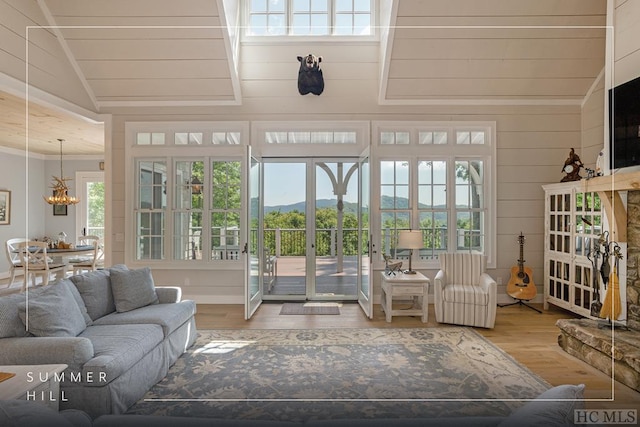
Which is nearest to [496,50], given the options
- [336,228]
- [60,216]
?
[336,228]

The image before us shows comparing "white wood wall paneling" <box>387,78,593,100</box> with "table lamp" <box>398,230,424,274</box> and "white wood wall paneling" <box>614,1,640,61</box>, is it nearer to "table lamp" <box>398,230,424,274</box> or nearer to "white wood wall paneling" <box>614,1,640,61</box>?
"white wood wall paneling" <box>614,1,640,61</box>

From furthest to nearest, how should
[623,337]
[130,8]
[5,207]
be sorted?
1. [5,207]
2. [130,8]
3. [623,337]

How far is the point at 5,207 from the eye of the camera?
314 inches

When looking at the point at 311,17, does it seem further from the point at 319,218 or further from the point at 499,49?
the point at 319,218

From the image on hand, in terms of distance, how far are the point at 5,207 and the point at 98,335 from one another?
24.3ft

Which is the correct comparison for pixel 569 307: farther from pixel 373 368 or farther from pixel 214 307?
pixel 214 307

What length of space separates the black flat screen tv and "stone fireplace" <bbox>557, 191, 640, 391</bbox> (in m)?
0.35

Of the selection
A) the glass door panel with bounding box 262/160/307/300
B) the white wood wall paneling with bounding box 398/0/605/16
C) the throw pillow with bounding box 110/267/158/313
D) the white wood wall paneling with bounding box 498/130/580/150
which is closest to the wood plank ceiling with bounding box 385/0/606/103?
the white wood wall paneling with bounding box 398/0/605/16

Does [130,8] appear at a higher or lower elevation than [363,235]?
higher

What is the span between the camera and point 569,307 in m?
4.67

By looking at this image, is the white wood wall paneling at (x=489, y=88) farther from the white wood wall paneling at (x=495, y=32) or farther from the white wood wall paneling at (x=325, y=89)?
the white wood wall paneling at (x=495, y=32)

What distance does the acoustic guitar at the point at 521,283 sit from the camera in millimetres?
5152

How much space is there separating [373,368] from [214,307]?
9.41 feet

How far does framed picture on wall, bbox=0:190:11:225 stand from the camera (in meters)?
7.88
